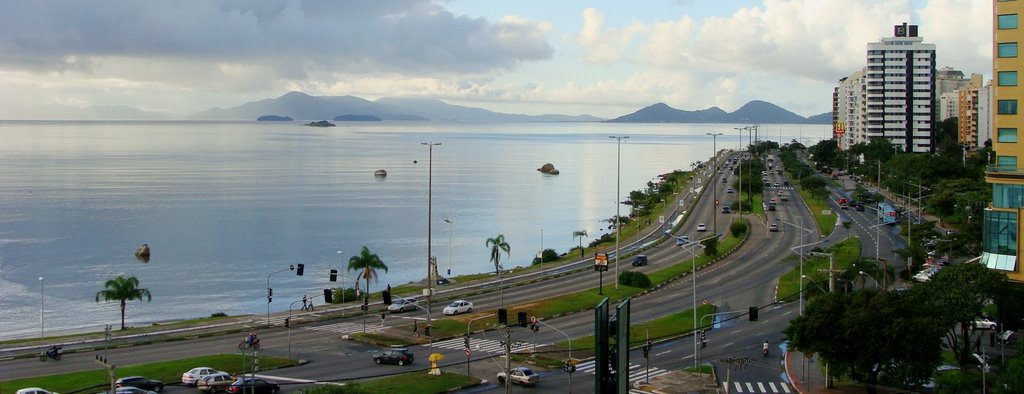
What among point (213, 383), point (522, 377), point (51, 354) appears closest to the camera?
point (213, 383)

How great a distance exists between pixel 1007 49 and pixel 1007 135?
15.0ft

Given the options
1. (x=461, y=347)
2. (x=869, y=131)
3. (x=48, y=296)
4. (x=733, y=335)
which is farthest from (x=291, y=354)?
(x=869, y=131)

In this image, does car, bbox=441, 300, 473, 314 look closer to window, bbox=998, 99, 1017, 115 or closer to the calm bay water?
the calm bay water

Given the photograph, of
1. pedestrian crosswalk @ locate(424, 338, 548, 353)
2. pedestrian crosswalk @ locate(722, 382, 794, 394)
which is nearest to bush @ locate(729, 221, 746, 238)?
pedestrian crosswalk @ locate(424, 338, 548, 353)

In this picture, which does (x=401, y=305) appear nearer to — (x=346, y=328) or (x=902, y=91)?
(x=346, y=328)

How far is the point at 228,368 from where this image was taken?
40562mm

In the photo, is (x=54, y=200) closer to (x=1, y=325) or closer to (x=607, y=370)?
(x=1, y=325)

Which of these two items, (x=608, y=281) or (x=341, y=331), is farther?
(x=608, y=281)

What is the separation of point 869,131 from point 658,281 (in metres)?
140

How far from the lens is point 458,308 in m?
55.2

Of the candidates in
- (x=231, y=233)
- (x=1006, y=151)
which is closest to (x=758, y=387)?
Result: (x=1006, y=151)

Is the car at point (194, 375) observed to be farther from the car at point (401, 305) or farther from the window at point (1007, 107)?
the window at point (1007, 107)

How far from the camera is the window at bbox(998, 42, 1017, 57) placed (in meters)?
50.8

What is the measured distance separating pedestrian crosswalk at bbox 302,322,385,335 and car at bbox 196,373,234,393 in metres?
12.5
